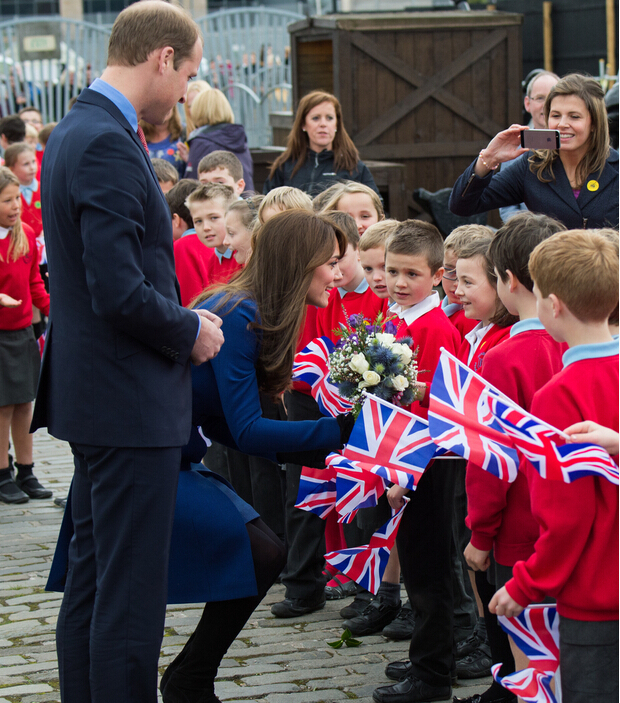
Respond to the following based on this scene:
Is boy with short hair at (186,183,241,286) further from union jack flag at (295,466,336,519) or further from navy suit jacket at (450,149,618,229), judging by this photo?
union jack flag at (295,466,336,519)

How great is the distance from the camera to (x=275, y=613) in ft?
14.5

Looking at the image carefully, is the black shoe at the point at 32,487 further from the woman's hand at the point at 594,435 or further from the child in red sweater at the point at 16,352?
the woman's hand at the point at 594,435

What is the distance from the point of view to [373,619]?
4.19 meters

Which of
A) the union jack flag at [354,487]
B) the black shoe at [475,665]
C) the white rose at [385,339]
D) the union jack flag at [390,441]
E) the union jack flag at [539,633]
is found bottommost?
the black shoe at [475,665]

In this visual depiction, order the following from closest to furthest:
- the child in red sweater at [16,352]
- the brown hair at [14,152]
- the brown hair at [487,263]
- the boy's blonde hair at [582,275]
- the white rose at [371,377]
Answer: the boy's blonde hair at [582,275], the white rose at [371,377], the brown hair at [487,263], the child in red sweater at [16,352], the brown hair at [14,152]

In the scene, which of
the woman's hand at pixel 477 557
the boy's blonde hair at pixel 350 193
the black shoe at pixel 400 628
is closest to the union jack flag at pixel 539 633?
the woman's hand at pixel 477 557

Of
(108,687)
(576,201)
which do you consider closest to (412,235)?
(576,201)

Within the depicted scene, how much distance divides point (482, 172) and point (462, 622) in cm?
207

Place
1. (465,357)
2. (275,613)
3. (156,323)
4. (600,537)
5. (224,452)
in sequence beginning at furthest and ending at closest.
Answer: (224,452) < (275,613) < (465,357) < (156,323) < (600,537)

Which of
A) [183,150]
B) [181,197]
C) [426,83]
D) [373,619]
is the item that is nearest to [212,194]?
[181,197]

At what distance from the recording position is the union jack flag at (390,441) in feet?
9.86

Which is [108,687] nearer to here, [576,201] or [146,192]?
[146,192]

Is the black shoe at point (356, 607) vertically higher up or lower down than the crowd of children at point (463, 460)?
lower down

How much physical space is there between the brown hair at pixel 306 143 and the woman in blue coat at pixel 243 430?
3888 mm
